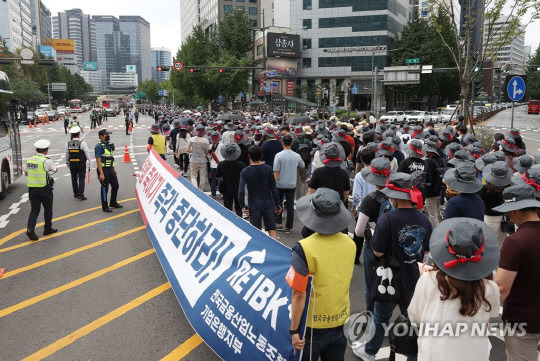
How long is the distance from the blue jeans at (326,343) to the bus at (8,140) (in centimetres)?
1193

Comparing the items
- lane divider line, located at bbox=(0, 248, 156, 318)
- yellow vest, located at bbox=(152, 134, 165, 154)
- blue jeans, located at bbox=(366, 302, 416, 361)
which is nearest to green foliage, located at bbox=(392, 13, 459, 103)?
yellow vest, located at bbox=(152, 134, 165, 154)

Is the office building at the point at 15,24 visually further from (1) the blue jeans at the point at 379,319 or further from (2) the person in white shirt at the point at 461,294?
(2) the person in white shirt at the point at 461,294

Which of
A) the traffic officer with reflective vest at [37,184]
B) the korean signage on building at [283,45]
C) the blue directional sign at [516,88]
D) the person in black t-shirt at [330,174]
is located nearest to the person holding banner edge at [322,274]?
the person in black t-shirt at [330,174]

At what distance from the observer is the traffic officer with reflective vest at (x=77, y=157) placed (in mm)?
11789

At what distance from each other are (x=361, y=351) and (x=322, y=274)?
71.6 inches

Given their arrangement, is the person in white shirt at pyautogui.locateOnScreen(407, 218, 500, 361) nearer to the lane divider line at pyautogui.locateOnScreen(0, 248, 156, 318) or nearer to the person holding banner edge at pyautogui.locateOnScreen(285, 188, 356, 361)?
the person holding banner edge at pyautogui.locateOnScreen(285, 188, 356, 361)

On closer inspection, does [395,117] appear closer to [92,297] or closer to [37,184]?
[37,184]

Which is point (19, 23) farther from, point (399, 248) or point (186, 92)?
point (399, 248)

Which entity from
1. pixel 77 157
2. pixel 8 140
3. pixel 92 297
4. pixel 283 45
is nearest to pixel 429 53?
pixel 283 45

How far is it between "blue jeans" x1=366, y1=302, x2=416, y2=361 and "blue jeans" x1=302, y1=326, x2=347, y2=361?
0.76 m

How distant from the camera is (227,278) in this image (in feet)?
15.4

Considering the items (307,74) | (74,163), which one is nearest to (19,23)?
(307,74)

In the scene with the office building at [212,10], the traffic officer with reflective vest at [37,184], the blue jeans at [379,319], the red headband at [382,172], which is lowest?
the blue jeans at [379,319]

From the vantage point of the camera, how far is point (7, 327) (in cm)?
546
